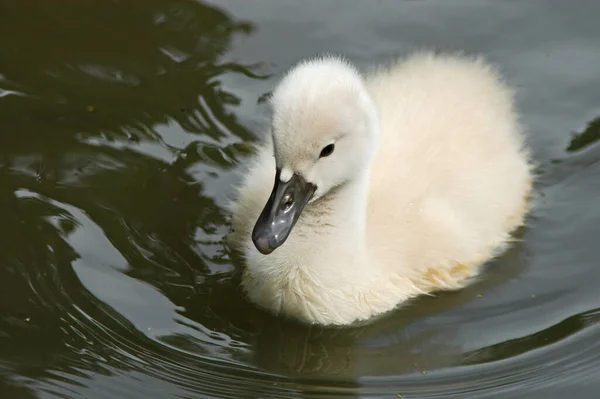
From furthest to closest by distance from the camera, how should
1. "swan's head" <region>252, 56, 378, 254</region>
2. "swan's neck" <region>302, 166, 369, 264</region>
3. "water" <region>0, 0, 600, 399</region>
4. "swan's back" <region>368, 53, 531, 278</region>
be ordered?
"swan's back" <region>368, 53, 531, 278</region> → "swan's neck" <region>302, 166, 369, 264</region> → "water" <region>0, 0, 600, 399</region> → "swan's head" <region>252, 56, 378, 254</region>

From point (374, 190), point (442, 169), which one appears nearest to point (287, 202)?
point (374, 190)

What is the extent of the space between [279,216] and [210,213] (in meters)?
0.81

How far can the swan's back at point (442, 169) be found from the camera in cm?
359

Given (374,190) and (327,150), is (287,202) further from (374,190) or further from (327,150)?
(374,190)

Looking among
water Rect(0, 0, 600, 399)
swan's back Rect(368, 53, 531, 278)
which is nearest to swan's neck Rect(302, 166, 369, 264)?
swan's back Rect(368, 53, 531, 278)

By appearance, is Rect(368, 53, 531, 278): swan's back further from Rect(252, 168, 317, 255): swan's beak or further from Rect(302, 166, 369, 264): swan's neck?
Rect(252, 168, 317, 255): swan's beak

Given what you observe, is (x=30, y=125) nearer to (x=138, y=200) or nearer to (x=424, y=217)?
(x=138, y=200)

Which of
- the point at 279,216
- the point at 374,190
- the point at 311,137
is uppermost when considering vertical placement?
A: the point at 374,190

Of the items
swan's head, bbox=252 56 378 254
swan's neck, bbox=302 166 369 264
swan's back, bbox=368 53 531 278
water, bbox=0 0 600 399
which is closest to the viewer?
swan's head, bbox=252 56 378 254

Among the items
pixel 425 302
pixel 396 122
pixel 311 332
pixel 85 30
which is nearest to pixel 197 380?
pixel 311 332

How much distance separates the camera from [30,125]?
420 centimetres

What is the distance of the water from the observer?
3.23 m

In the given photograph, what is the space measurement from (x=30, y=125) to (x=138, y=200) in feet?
2.07

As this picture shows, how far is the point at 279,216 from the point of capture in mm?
3156
